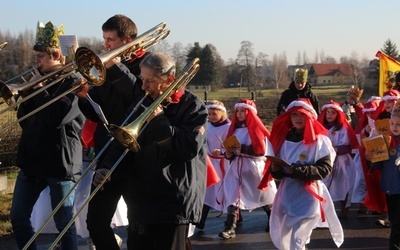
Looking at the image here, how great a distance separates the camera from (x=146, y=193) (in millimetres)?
3887

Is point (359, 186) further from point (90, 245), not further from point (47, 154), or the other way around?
point (47, 154)

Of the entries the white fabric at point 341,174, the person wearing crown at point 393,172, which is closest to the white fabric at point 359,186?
the white fabric at point 341,174

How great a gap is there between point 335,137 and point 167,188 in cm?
563

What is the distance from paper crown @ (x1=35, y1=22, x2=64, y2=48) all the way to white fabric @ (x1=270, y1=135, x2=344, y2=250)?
2503 mm

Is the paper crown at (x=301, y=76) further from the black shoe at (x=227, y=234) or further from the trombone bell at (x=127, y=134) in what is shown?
the trombone bell at (x=127, y=134)

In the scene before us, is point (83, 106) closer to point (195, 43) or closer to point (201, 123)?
point (201, 123)

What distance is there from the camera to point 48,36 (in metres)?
5.30

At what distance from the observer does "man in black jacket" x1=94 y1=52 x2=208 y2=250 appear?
376cm

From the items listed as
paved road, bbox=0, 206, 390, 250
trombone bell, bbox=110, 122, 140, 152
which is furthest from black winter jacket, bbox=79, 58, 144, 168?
paved road, bbox=0, 206, 390, 250

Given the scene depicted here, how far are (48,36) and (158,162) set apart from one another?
2035 millimetres

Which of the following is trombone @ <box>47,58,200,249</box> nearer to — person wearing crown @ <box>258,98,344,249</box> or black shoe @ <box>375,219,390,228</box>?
person wearing crown @ <box>258,98,344,249</box>

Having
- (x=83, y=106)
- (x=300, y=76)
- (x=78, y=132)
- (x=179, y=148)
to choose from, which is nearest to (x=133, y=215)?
(x=179, y=148)

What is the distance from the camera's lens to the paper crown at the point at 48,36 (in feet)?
17.2

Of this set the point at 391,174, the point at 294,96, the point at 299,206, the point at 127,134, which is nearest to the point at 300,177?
the point at 299,206
